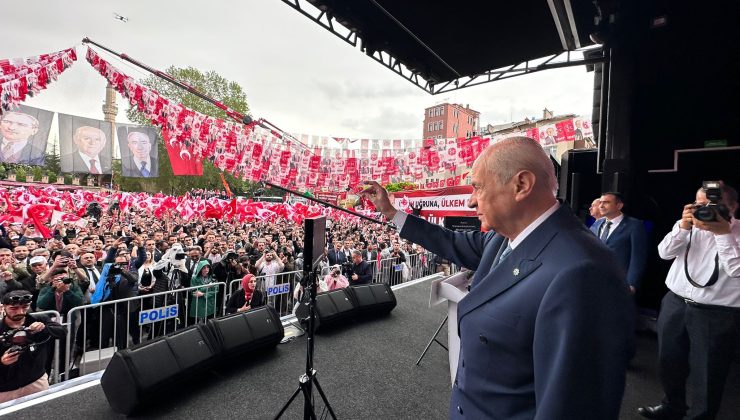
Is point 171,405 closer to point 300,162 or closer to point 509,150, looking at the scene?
point 509,150

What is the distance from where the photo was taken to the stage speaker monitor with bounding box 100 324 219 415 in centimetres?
261

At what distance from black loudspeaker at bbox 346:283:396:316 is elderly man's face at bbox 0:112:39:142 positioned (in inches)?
578

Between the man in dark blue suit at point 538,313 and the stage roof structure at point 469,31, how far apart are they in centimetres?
396

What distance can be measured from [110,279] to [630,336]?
→ 20.0ft

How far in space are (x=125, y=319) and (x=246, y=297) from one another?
170cm

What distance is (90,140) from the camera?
48.4 feet

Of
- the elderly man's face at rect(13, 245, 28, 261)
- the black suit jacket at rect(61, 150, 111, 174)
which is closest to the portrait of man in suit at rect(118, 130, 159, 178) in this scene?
the black suit jacket at rect(61, 150, 111, 174)

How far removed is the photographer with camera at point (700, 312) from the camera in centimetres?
226

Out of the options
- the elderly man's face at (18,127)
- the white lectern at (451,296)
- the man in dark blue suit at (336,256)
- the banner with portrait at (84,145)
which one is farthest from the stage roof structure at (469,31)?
the banner with portrait at (84,145)

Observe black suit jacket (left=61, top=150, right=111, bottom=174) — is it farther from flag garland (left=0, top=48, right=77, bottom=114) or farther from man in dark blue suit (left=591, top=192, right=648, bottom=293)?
man in dark blue suit (left=591, top=192, right=648, bottom=293)

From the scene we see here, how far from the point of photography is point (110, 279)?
4.89 metres

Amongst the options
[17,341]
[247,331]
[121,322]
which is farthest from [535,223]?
[121,322]

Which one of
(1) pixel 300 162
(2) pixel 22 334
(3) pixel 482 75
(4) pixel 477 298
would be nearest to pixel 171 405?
(2) pixel 22 334

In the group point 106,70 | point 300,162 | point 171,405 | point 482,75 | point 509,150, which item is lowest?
point 171,405
